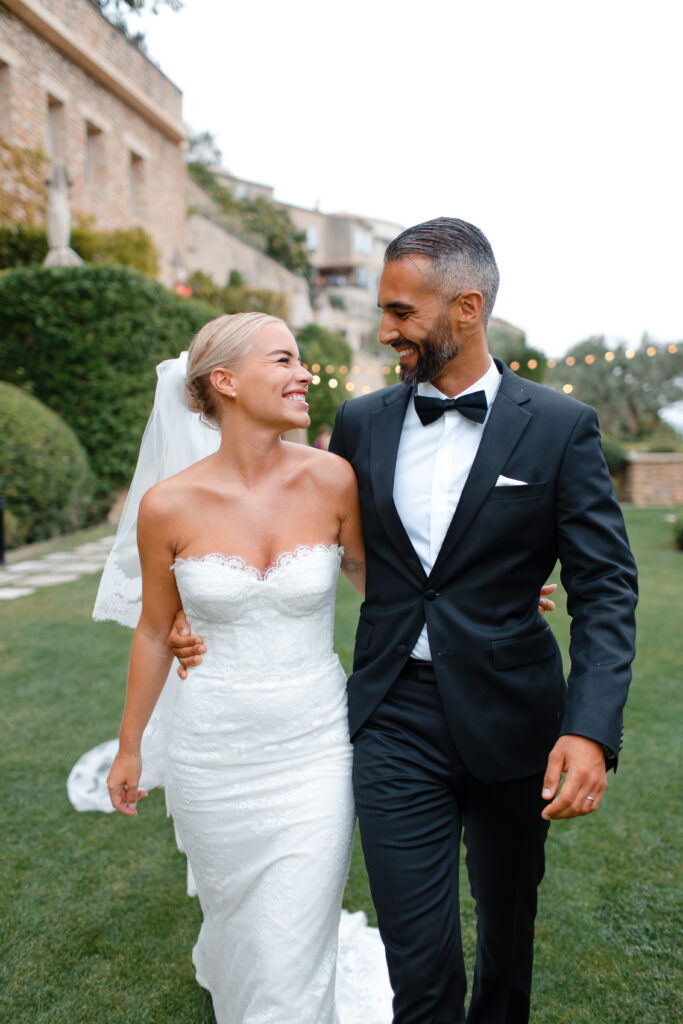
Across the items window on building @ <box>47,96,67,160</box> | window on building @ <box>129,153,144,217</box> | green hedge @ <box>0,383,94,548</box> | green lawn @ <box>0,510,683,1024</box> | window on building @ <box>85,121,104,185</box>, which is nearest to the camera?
green lawn @ <box>0,510,683,1024</box>

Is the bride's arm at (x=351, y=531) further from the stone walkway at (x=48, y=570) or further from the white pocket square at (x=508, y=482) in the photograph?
the stone walkway at (x=48, y=570)

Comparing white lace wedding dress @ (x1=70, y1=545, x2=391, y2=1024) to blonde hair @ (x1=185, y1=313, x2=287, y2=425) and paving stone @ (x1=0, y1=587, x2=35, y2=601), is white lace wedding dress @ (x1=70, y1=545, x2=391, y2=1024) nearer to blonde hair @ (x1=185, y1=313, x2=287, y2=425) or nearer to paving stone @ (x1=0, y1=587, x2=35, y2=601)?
blonde hair @ (x1=185, y1=313, x2=287, y2=425)

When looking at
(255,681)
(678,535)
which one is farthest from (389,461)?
(678,535)

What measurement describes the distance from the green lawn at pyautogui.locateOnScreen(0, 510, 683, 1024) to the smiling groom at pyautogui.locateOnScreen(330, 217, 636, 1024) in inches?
32.4

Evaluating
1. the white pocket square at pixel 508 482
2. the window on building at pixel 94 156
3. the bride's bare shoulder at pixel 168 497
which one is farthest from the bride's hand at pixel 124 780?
the window on building at pixel 94 156

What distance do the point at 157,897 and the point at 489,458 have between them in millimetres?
2362

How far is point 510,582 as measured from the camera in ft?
6.75

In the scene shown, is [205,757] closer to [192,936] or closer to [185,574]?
[185,574]

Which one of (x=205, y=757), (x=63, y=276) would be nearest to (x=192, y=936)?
(x=205, y=757)

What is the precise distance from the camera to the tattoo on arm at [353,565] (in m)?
2.38

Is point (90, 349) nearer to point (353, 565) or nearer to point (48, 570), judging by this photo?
point (48, 570)

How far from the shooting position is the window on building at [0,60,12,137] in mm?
10586

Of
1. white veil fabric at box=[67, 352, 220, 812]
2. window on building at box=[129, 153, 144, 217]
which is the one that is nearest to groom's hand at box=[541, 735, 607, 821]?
white veil fabric at box=[67, 352, 220, 812]

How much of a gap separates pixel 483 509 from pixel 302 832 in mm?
944
